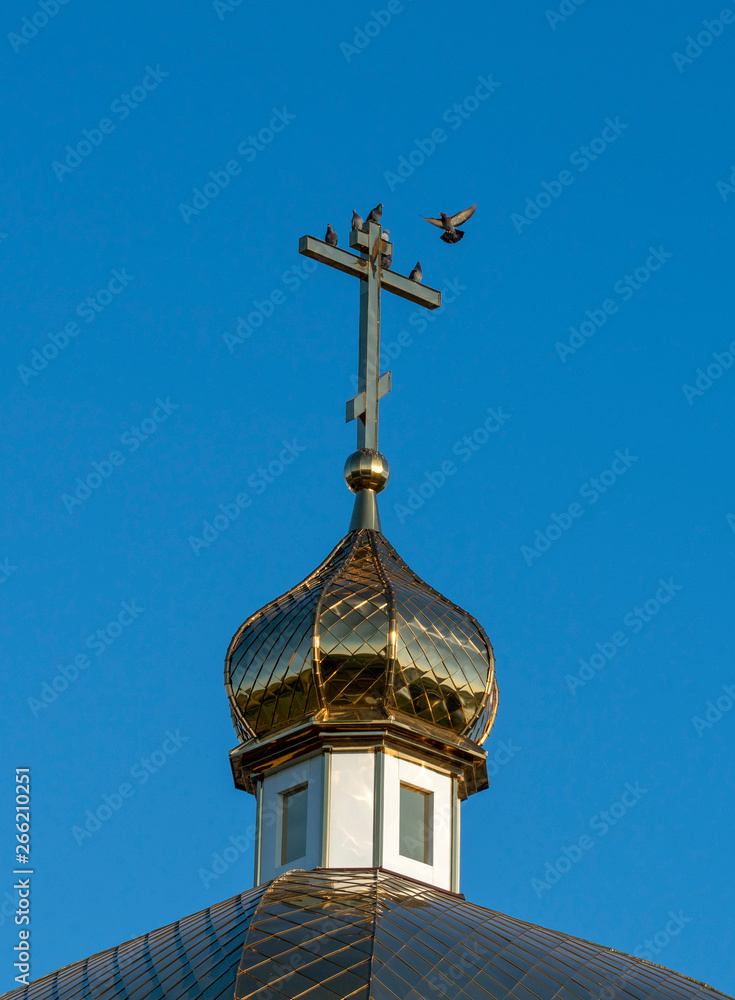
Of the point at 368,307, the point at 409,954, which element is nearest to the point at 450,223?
the point at 368,307

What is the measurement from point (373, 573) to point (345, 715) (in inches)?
70.2

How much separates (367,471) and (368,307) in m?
1.86

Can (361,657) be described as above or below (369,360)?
below

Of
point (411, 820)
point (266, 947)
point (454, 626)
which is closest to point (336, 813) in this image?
point (411, 820)

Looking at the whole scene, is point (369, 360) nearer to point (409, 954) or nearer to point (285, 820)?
point (285, 820)

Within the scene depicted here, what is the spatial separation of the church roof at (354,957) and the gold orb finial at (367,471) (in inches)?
202

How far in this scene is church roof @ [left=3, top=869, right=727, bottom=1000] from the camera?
62.7ft

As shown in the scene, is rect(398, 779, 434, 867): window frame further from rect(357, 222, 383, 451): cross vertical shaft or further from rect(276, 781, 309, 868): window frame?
rect(357, 222, 383, 451): cross vertical shaft

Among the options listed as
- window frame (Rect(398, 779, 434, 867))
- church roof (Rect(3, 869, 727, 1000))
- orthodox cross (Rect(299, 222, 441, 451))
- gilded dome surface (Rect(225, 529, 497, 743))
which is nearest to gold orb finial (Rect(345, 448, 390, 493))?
orthodox cross (Rect(299, 222, 441, 451))

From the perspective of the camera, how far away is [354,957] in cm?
1928

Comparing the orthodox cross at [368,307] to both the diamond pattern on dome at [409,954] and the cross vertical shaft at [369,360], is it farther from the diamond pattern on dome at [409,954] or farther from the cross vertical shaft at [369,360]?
the diamond pattern on dome at [409,954]

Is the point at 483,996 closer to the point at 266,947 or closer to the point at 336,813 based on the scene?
the point at 266,947

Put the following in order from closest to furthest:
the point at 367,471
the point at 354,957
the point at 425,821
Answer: the point at 354,957, the point at 425,821, the point at 367,471

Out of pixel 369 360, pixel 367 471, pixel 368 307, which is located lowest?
pixel 367 471
